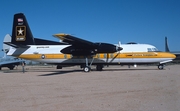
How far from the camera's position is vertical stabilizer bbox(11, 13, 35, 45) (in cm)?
2655

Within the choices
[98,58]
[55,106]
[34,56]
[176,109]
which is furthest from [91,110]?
[34,56]

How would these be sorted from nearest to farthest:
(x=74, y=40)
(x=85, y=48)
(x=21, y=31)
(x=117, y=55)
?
1. (x=74, y=40)
2. (x=85, y=48)
3. (x=117, y=55)
4. (x=21, y=31)

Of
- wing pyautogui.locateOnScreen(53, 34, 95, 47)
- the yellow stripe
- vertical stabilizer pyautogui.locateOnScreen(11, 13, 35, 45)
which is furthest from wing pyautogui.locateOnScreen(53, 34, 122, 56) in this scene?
vertical stabilizer pyautogui.locateOnScreen(11, 13, 35, 45)

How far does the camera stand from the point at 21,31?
26859 mm

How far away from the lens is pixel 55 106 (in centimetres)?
716

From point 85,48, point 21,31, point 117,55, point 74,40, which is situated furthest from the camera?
point 21,31

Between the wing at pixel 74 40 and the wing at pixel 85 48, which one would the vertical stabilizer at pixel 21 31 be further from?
the wing at pixel 74 40

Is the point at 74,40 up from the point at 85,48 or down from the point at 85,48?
up

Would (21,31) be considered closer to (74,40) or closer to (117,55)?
(74,40)

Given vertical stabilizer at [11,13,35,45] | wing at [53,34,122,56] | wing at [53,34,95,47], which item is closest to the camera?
wing at [53,34,95,47]

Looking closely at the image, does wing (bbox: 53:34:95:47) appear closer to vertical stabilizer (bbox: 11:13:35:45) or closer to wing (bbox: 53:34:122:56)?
wing (bbox: 53:34:122:56)

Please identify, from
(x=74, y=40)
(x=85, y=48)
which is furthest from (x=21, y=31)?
(x=85, y=48)

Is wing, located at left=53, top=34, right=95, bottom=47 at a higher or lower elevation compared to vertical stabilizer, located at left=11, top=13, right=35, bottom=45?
lower

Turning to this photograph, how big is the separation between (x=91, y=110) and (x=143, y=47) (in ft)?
68.3
